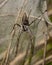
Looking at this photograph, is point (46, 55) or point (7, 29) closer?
point (46, 55)

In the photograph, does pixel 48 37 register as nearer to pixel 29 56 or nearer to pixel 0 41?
pixel 29 56

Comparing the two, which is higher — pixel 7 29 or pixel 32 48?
pixel 7 29

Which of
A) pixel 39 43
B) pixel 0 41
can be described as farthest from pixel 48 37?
pixel 0 41

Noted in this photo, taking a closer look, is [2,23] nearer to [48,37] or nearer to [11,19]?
[11,19]

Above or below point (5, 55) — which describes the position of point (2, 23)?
above

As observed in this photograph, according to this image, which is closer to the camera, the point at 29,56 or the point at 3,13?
the point at 29,56

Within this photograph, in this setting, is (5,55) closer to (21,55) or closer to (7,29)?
(21,55)

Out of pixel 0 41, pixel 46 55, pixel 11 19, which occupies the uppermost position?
pixel 11 19

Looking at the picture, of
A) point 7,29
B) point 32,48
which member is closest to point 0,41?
point 7,29
